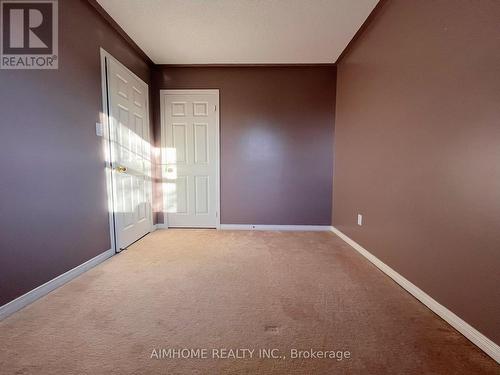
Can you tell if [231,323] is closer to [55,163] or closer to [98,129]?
[55,163]

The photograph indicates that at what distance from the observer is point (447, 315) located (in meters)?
1.42

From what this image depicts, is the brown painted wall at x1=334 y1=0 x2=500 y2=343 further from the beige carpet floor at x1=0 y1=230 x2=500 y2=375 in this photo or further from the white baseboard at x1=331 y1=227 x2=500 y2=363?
the beige carpet floor at x1=0 y1=230 x2=500 y2=375

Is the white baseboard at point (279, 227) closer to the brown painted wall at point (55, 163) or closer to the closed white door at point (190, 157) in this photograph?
the closed white door at point (190, 157)

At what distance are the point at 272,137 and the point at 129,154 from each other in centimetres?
204

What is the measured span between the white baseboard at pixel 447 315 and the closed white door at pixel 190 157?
242 cm

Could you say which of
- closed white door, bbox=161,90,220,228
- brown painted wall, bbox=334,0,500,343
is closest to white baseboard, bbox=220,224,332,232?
closed white door, bbox=161,90,220,228

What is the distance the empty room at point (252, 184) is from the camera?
121cm

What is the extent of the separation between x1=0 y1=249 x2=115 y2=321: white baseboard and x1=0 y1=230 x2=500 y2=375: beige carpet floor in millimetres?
53

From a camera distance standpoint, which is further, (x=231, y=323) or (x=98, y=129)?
(x=98, y=129)

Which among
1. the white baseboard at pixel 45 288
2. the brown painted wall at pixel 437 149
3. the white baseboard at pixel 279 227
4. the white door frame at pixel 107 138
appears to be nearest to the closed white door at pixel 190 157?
the white baseboard at pixel 279 227

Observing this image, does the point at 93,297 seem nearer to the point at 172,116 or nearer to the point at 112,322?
the point at 112,322

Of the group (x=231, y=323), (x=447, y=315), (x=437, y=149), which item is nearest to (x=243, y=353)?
(x=231, y=323)

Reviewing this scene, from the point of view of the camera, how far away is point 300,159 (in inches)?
138

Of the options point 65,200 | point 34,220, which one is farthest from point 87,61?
point 34,220
